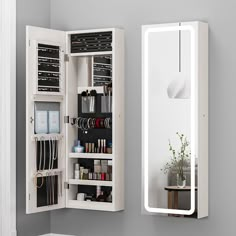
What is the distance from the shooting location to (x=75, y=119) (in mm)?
4242

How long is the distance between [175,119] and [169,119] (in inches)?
1.7

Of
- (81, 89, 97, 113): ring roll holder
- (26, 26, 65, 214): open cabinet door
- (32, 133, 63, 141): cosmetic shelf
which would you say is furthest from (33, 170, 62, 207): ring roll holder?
(81, 89, 97, 113): ring roll holder

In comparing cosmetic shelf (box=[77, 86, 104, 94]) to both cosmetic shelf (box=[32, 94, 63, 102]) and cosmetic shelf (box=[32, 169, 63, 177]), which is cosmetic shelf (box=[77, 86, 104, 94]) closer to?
cosmetic shelf (box=[32, 94, 63, 102])

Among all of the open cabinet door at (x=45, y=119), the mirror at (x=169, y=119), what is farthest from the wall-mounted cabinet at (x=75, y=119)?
the mirror at (x=169, y=119)

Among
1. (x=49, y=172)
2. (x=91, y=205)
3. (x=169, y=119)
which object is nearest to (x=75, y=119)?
(x=49, y=172)

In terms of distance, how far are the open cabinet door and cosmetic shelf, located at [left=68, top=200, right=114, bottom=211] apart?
69 mm

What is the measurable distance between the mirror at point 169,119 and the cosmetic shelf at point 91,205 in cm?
30

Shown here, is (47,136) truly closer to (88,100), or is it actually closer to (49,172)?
(49,172)

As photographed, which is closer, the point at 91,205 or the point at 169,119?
the point at 169,119

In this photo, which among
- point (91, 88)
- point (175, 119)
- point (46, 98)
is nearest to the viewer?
point (175, 119)

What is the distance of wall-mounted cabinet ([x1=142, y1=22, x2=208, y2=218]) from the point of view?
371cm

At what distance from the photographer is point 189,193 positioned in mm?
3725

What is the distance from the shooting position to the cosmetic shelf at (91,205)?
4.05 m

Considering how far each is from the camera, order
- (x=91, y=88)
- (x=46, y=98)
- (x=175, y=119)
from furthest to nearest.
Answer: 1. (x=91, y=88)
2. (x=46, y=98)
3. (x=175, y=119)
